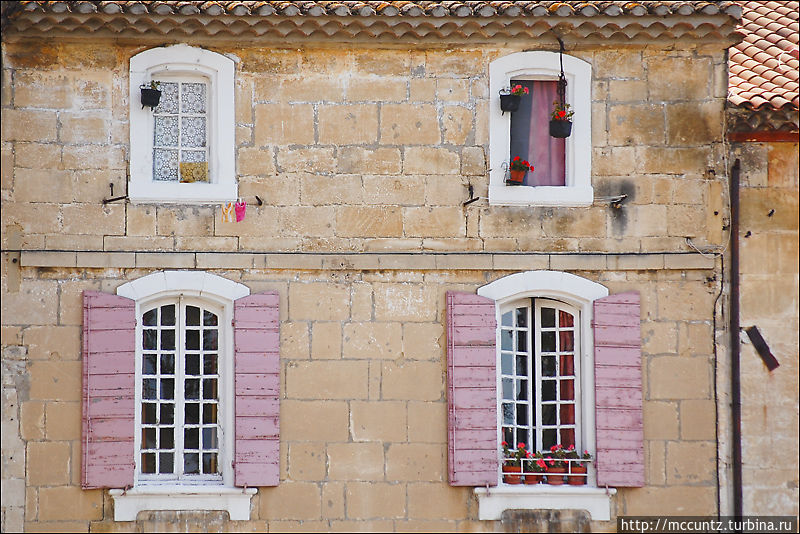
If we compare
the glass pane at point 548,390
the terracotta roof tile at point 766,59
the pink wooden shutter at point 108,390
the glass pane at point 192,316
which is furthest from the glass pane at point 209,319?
the terracotta roof tile at point 766,59

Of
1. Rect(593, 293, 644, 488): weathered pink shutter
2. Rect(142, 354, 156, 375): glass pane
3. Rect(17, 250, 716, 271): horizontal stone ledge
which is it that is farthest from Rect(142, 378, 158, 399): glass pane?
Rect(593, 293, 644, 488): weathered pink shutter

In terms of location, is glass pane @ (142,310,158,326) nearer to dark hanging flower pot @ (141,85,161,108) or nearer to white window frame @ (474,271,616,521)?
dark hanging flower pot @ (141,85,161,108)

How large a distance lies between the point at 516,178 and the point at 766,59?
3192 mm

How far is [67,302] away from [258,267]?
73.4 inches

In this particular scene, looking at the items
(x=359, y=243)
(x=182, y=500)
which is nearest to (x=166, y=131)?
(x=359, y=243)

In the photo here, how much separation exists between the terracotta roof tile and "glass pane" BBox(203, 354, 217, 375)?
5757 millimetres

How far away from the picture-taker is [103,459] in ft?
33.2

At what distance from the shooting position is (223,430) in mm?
10406

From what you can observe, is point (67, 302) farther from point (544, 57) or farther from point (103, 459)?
point (544, 57)

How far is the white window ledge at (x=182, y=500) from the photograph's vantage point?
10180 mm

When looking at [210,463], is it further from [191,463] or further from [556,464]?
[556,464]

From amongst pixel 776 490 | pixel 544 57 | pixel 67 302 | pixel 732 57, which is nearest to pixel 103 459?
pixel 67 302

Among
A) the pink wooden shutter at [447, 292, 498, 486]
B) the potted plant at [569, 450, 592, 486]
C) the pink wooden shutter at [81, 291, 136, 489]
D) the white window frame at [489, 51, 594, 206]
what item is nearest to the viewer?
the pink wooden shutter at [81, 291, 136, 489]

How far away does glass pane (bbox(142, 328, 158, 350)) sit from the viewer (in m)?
10.5
